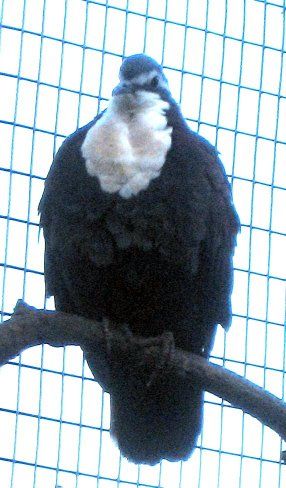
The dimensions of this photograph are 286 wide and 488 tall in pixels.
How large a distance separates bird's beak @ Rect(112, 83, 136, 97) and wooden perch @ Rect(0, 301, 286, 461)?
0.47m

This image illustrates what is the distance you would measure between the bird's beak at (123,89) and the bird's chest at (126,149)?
0.04 meters

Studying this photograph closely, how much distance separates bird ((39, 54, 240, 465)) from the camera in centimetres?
212

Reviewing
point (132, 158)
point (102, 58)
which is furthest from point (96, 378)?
point (102, 58)

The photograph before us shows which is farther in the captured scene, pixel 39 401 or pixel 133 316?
pixel 39 401

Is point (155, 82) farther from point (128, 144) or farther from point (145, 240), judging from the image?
point (145, 240)

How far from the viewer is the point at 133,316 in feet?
7.25

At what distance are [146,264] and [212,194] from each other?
17 centimetres

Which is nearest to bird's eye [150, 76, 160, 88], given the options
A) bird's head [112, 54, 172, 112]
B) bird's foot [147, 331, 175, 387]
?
bird's head [112, 54, 172, 112]

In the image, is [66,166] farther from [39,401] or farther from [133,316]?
[39,401]

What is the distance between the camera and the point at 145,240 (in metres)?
2.12

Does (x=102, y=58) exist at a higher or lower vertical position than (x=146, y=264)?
higher

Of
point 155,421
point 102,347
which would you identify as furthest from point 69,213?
point 155,421

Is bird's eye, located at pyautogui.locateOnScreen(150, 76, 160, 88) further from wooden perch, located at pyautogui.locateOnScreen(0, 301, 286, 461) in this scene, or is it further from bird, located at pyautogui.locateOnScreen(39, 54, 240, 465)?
wooden perch, located at pyautogui.locateOnScreen(0, 301, 286, 461)

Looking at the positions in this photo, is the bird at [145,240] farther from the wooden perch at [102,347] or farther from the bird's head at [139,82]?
the wooden perch at [102,347]
